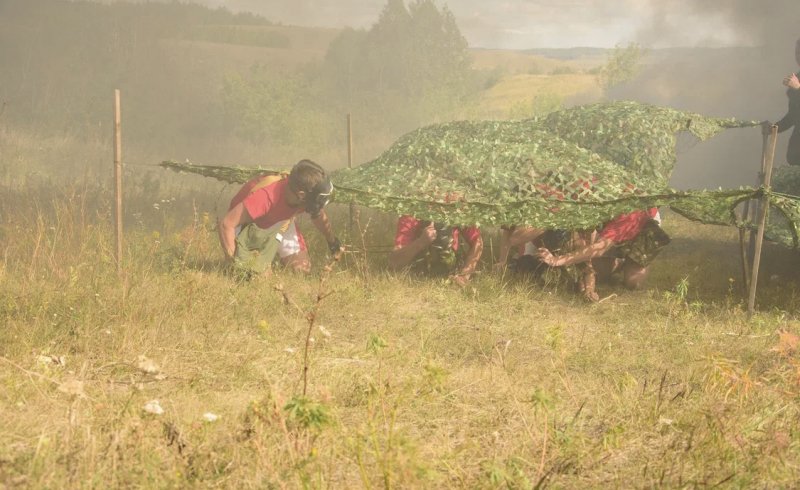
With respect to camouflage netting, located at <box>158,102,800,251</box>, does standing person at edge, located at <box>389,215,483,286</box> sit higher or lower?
lower

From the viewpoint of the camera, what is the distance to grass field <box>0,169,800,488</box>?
9.46ft

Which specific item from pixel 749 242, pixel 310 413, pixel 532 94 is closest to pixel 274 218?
pixel 310 413

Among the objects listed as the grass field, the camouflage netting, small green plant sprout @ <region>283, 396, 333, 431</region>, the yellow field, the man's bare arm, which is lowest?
the grass field

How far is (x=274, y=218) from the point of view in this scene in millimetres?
7250

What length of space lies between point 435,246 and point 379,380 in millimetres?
4147

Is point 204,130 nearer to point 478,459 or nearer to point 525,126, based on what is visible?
point 525,126

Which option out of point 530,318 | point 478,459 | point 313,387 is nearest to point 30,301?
point 313,387

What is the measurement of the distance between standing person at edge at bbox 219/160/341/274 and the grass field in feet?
1.00

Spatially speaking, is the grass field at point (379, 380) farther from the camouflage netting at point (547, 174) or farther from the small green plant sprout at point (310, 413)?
the camouflage netting at point (547, 174)

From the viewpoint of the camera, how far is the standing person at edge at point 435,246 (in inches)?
290

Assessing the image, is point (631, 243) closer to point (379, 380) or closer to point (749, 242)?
point (749, 242)

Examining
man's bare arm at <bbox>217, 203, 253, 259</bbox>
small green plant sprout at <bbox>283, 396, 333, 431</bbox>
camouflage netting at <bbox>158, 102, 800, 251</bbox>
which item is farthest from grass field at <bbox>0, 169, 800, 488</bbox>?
camouflage netting at <bbox>158, 102, 800, 251</bbox>


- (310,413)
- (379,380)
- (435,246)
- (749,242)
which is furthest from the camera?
(749,242)

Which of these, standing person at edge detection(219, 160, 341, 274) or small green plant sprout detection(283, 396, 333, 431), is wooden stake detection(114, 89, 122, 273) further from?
small green plant sprout detection(283, 396, 333, 431)
